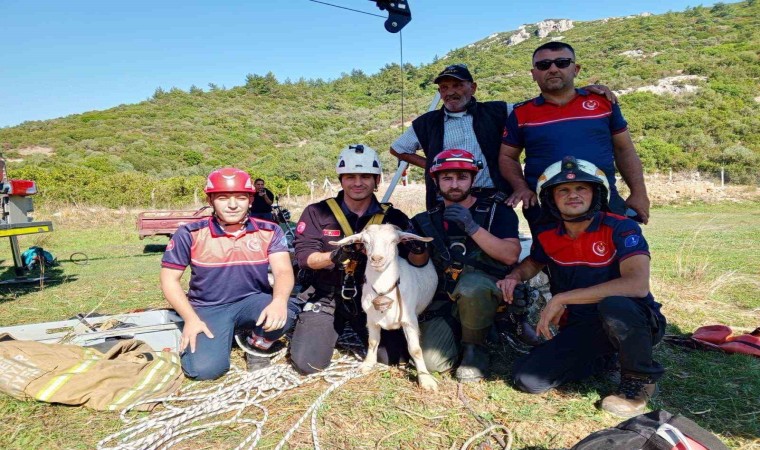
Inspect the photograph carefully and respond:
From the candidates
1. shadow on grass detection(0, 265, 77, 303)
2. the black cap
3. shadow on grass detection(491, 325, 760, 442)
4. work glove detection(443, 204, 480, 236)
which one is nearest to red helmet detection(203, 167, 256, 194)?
work glove detection(443, 204, 480, 236)

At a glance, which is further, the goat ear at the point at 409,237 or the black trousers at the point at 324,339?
the black trousers at the point at 324,339

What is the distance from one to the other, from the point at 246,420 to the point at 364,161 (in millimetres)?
2558

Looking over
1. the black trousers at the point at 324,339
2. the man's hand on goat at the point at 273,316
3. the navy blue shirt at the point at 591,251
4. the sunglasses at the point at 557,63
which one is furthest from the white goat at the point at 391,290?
the sunglasses at the point at 557,63

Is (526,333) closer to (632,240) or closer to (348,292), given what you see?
(632,240)

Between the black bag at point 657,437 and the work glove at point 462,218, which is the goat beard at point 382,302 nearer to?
the work glove at point 462,218

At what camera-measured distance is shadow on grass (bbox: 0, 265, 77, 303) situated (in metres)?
8.43

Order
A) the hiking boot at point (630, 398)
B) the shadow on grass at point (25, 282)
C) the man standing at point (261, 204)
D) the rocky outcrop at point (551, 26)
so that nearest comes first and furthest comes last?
the hiking boot at point (630, 398) → the shadow on grass at point (25, 282) → the man standing at point (261, 204) → the rocky outcrop at point (551, 26)

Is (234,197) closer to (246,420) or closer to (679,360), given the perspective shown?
(246,420)

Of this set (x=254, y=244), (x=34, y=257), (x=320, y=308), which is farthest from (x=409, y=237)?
(x=34, y=257)

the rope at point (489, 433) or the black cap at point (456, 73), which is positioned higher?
the black cap at point (456, 73)

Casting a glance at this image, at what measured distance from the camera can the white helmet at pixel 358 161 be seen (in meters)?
4.54

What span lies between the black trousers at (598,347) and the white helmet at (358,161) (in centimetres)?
232

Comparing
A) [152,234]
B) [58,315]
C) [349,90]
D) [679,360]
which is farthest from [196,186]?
[349,90]

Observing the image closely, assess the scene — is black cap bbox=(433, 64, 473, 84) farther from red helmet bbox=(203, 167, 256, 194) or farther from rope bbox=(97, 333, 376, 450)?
rope bbox=(97, 333, 376, 450)
